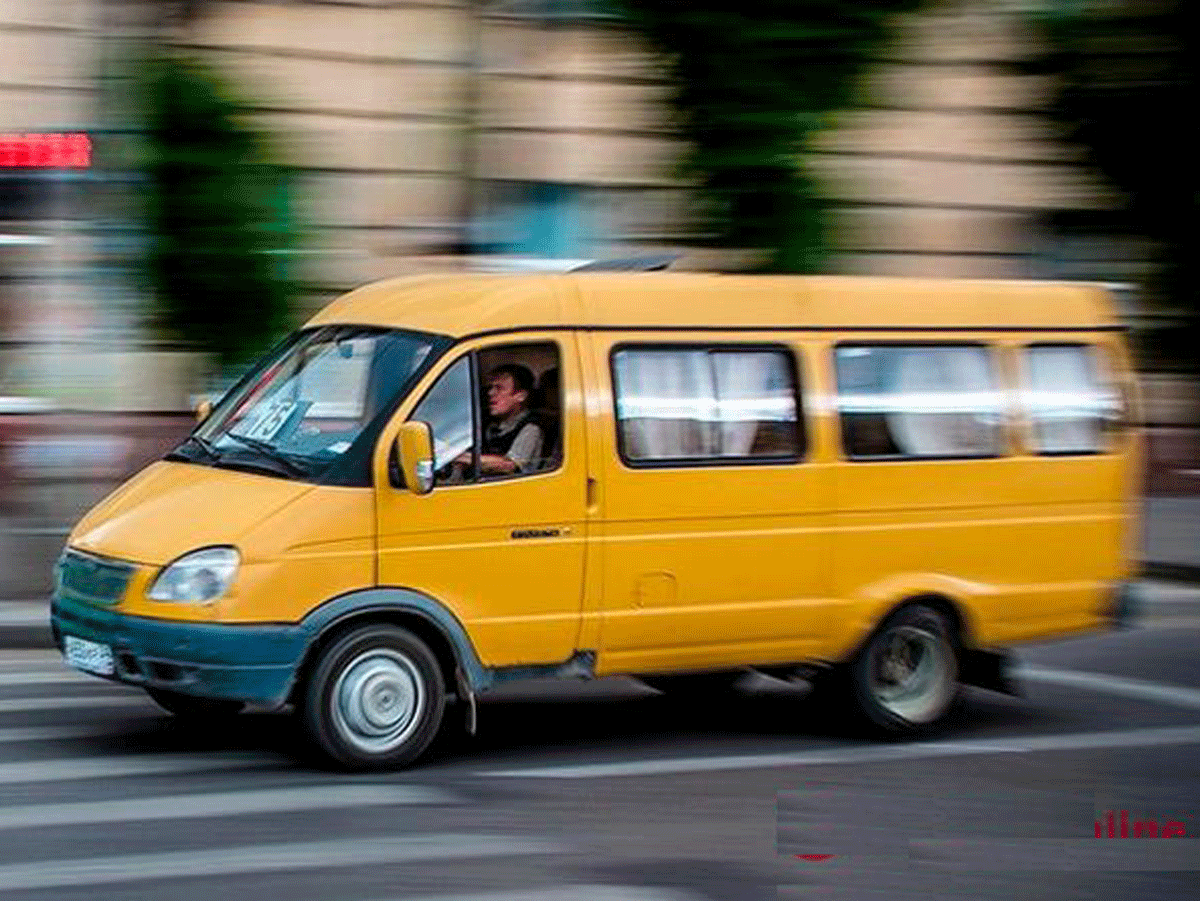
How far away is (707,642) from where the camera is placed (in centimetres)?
880

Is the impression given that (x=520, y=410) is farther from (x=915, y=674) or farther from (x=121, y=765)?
(x=915, y=674)

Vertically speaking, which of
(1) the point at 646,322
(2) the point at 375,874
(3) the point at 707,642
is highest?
(1) the point at 646,322

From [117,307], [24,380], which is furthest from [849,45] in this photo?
[24,380]

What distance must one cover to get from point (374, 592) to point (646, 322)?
1573 mm

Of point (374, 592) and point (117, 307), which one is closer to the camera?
point (374, 592)

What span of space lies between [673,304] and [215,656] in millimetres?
2304

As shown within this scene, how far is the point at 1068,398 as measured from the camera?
9.76m

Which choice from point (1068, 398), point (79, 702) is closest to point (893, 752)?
point (1068, 398)

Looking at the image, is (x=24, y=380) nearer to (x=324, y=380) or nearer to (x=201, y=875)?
(x=324, y=380)

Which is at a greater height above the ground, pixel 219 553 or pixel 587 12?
pixel 587 12

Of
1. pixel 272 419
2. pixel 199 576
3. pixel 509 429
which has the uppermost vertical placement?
pixel 272 419

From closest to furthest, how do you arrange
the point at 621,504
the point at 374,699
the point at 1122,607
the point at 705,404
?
1. the point at 374,699
2. the point at 621,504
3. the point at 705,404
4. the point at 1122,607

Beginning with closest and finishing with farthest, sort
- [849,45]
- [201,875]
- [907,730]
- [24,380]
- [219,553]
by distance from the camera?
[849,45], [201,875], [219,553], [907,730], [24,380]

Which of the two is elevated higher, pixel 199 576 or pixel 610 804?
pixel 199 576
